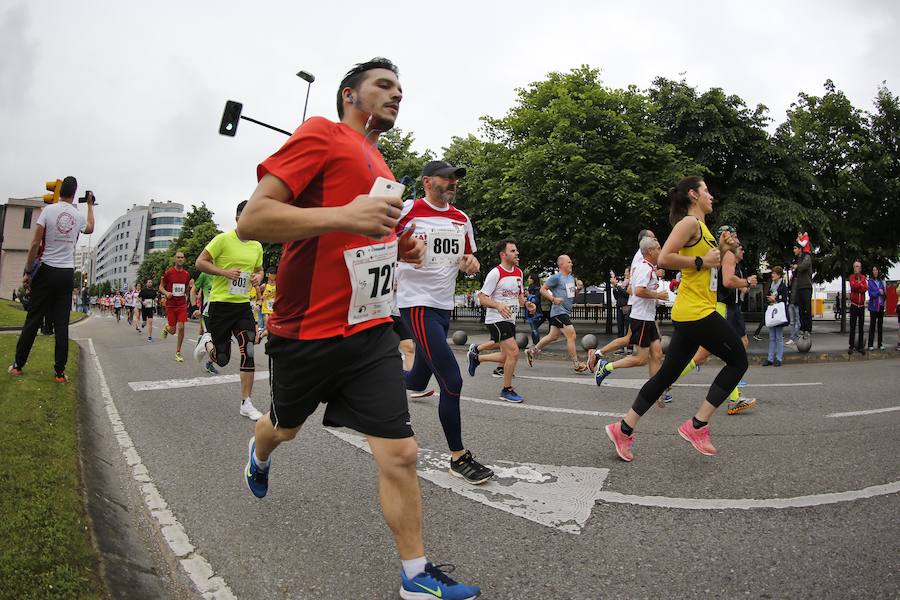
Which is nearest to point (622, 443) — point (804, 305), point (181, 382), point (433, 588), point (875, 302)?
point (433, 588)

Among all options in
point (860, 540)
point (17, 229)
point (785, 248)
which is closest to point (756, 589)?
point (860, 540)

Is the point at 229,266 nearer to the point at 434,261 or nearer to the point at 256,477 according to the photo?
the point at 434,261

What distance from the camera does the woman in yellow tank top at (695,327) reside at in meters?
4.17

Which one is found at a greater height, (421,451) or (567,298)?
(567,298)

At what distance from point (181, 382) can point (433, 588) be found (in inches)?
268

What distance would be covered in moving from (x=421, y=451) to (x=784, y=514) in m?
2.33

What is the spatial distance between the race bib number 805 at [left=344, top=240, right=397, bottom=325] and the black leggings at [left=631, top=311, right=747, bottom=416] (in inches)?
102

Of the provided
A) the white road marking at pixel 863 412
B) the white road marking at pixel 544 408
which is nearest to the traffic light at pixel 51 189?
the white road marking at pixel 544 408

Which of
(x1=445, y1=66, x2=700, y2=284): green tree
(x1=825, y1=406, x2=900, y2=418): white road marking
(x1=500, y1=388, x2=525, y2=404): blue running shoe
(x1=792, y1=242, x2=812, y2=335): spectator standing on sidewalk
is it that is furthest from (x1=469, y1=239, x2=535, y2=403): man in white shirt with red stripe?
(x1=445, y1=66, x2=700, y2=284): green tree

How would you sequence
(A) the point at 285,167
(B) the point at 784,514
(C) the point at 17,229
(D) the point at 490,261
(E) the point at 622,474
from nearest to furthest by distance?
1. (A) the point at 285,167
2. (B) the point at 784,514
3. (E) the point at 622,474
4. (D) the point at 490,261
5. (C) the point at 17,229

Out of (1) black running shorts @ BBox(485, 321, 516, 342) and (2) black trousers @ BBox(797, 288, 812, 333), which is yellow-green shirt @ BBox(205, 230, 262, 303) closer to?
(1) black running shorts @ BBox(485, 321, 516, 342)

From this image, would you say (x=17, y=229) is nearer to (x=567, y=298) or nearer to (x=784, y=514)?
(x=567, y=298)

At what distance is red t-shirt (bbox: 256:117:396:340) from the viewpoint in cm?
219

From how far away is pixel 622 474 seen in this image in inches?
144
